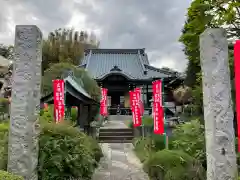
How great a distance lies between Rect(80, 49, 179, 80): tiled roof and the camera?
2680cm

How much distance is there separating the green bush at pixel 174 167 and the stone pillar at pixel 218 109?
1.02m

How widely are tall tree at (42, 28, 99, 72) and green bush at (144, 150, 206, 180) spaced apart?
949 inches

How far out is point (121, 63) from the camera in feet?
99.6

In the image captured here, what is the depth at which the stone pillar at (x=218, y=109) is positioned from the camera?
4168 mm

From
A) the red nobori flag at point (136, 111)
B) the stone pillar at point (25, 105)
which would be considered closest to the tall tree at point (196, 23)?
the red nobori flag at point (136, 111)

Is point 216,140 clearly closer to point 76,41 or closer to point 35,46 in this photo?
point 35,46

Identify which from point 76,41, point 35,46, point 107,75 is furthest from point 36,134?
point 76,41

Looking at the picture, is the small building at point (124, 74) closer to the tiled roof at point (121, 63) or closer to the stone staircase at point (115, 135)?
the tiled roof at point (121, 63)

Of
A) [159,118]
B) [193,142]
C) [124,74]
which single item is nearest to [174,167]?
[193,142]

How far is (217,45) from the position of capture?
4.39 m

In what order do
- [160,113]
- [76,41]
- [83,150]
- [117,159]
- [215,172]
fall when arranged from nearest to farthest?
[215,172], [83,150], [160,113], [117,159], [76,41]

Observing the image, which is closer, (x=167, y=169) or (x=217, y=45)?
(x=217, y=45)

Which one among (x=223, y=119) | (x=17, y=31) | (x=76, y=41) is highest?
(x=76, y=41)

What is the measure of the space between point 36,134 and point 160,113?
426cm
